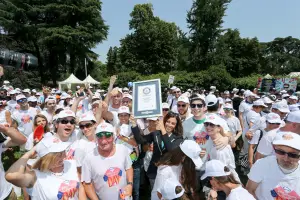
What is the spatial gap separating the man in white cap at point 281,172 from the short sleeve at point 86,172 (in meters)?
1.82

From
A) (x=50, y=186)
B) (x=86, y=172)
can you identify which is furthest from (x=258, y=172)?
(x=50, y=186)

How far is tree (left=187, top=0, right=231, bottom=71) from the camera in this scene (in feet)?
138

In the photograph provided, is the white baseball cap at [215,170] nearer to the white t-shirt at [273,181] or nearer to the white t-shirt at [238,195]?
the white t-shirt at [238,195]

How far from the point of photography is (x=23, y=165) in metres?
2.81

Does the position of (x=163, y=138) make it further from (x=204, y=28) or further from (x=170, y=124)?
(x=204, y=28)

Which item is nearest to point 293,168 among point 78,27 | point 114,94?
point 114,94

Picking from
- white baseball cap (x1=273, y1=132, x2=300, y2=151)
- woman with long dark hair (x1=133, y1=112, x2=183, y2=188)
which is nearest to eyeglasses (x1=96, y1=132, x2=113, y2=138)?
woman with long dark hair (x1=133, y1=112, x2=183, y2=188)

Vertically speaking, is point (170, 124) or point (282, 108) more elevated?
point (282, 108)

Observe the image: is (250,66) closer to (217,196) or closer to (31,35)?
(31,35)

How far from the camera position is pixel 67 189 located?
9.86ft

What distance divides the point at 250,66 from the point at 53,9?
117 feet

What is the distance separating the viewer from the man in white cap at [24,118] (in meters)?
7.52

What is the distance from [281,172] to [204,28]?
4215 centimetres

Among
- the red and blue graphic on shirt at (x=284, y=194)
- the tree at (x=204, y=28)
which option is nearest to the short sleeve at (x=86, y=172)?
the red and blue graphic on shirt at (x=284, y=194)
